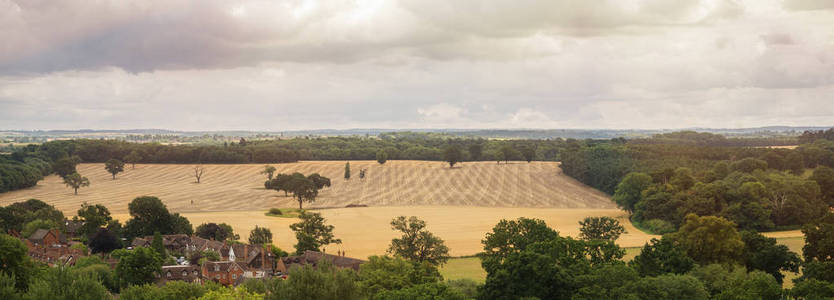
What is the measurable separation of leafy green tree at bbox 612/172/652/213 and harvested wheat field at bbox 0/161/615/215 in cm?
1570

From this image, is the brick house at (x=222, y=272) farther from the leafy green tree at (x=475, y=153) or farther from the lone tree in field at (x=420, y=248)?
the leafy green tree at (x=475, y=153)

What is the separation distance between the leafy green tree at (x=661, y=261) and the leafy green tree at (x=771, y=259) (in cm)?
867

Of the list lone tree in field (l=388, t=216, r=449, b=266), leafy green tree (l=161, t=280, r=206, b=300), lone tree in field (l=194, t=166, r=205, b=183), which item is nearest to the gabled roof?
leafy green tree (l=161, t=280, r=206, b=300)

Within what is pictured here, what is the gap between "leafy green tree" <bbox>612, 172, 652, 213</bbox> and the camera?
10069cm

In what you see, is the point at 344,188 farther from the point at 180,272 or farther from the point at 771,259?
the point at 771,259

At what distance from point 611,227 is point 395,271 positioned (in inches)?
1272

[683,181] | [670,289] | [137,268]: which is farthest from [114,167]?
[670,289]

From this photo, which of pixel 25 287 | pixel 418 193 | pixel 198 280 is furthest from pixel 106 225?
pixel 418 193

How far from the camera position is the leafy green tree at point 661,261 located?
46.7 m

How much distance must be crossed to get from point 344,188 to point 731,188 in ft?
270

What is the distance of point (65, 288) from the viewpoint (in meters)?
31.5

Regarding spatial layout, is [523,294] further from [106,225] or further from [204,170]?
[204,170]

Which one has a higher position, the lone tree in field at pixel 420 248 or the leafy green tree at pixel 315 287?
the leafy green tree at pixel 315 287

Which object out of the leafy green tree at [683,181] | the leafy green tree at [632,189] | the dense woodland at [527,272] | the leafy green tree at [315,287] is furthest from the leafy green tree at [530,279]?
the leafy green tree at [632,189]
